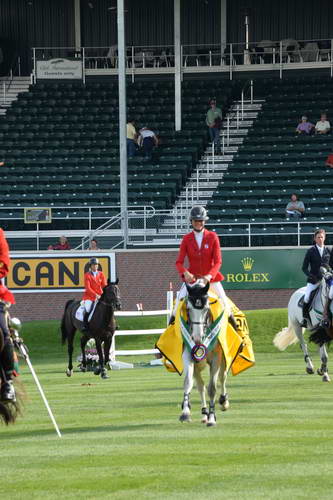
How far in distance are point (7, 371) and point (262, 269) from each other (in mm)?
25061

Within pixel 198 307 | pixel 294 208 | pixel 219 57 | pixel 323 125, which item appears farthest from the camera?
pixel 219 57

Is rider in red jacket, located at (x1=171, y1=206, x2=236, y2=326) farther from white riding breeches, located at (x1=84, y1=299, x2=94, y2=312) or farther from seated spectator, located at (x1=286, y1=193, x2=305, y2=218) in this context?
seated spectator, located at (x1=286, y1=193, x2=305, y2=218)

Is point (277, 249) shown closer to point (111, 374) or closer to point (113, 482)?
point (111, 374)

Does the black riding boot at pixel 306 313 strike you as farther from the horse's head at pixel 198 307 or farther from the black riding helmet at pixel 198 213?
the horse's head at pixel 198 307

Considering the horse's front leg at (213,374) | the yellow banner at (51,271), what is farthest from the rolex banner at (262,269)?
the horse's front leg at (213,374)

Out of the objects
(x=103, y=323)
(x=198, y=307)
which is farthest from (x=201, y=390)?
(x=103, y=323)

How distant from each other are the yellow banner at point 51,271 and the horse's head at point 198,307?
72.2 feet

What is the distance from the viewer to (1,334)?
12641mm

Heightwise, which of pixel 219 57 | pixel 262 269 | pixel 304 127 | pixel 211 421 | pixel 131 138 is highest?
pixel 219 57

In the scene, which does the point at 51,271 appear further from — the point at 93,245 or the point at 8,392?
the point at 8,392

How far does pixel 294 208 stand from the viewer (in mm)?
39156

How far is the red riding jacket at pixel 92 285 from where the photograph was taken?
27312mm

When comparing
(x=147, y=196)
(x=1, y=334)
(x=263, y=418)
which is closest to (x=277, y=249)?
(x=147, y=196)

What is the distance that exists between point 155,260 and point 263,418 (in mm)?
22598
